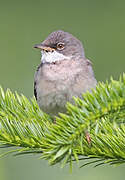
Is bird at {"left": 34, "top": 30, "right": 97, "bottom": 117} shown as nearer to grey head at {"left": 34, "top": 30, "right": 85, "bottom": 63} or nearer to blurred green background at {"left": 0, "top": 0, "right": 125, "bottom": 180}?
grey head at {"left": 34, "top": 30, "right": 85, "bottom": 63}

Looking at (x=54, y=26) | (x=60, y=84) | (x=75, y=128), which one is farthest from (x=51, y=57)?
(x=75, y=128)

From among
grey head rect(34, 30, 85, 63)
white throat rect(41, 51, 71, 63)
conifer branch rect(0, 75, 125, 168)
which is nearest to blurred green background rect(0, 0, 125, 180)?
grey head rect(34, 30, 85, 63)

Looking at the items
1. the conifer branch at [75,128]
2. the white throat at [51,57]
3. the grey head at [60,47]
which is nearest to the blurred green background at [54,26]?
the grey head at [60,47]

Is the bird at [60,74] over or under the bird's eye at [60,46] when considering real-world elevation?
under

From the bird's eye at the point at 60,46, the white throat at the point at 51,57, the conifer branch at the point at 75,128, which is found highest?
the bird's eye at the point at 60,46

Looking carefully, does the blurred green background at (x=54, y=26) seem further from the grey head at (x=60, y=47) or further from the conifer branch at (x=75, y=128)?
the conifer branch at (x=75, y=128)
